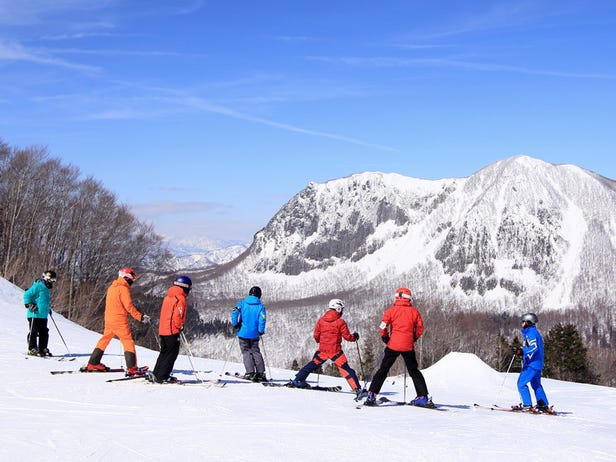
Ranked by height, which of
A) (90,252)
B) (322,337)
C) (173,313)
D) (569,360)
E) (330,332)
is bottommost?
(569,360)

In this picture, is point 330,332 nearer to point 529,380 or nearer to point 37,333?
point 529,380

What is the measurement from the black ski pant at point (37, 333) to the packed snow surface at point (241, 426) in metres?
0.57

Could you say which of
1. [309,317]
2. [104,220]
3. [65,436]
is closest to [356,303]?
[309,317]

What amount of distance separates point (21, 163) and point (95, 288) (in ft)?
39.1

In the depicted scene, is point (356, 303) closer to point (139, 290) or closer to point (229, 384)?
point (139, 290)

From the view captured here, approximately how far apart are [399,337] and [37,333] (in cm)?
865

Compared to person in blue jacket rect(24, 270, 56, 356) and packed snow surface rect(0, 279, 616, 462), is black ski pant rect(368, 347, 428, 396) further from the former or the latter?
person in blue jacket rect(24, 270, 56, 356)

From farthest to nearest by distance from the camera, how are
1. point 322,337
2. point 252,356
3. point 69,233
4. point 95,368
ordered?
point 69,233 < point 252,356 < point 95,368 < point 322,337

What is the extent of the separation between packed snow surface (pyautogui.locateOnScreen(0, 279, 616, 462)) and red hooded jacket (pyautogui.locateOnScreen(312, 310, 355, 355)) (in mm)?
922

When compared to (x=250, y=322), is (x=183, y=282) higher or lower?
higher

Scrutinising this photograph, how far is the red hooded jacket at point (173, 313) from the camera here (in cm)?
1148

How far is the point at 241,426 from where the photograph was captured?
8578 mm

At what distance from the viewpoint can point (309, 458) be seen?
7094mm

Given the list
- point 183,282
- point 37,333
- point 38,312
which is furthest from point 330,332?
point 37,333
